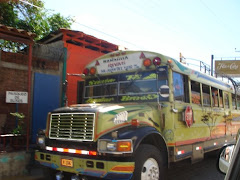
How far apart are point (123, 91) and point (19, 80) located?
12.8 ft

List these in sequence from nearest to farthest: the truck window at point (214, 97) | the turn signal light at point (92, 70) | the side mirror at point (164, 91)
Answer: the side mirror at point (164, 91), the turn signal light at point (92, 70), the truck window at point (214, 97)

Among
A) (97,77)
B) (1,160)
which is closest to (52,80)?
(97,77)

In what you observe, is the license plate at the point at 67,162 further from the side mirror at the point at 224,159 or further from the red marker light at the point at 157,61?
the side mirror at the point at 224,159

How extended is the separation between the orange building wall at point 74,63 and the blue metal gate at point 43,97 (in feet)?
1.96

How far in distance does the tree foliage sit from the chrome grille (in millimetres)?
7844

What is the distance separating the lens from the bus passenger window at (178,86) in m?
5.24

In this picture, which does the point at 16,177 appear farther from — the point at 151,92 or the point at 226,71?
the point at 226,71

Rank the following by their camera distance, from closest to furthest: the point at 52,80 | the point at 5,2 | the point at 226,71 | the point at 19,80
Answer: the point at 19,80 < the point at 52,80 < the point at 5,2 < the point at 226,71

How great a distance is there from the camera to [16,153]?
5523mm

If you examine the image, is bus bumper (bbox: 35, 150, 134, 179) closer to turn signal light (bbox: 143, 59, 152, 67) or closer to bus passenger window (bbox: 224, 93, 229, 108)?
turn signal light (bbox: 143, 59, 152, 67)

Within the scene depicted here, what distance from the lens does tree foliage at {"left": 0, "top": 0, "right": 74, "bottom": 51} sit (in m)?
11.4

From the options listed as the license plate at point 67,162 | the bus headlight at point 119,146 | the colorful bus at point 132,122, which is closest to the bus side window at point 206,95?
the colorful bus at point 132,122

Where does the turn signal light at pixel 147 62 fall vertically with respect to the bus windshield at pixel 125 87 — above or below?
above

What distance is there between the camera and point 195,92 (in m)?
6.15
